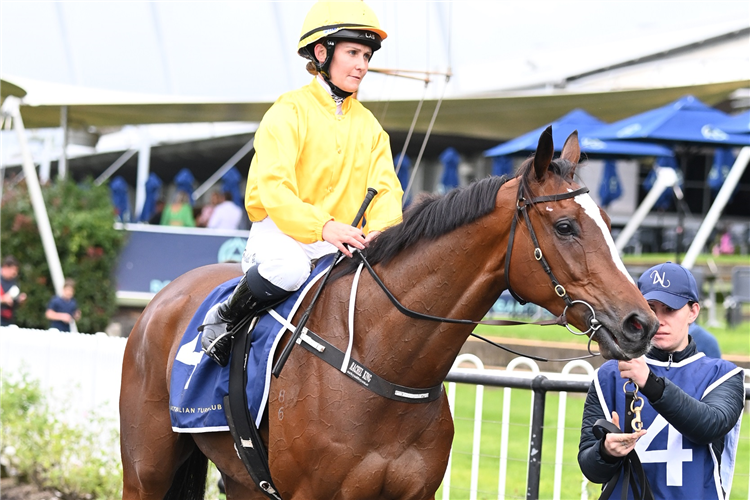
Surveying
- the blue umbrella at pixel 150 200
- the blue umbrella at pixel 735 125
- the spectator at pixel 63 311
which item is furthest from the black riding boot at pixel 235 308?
the blue umbrella at pixel 150 200

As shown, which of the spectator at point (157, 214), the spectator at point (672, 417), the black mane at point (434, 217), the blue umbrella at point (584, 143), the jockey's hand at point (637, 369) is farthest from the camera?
the spectator at point (157, 214)

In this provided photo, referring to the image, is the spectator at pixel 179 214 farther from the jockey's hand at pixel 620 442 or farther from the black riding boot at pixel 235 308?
the jockey's hand at pixel 620 442

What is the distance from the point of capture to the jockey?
3043mm

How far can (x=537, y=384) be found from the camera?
4016 millimetres

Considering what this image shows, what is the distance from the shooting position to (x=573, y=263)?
256cm

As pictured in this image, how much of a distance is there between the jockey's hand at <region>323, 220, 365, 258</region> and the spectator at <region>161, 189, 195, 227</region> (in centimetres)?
992

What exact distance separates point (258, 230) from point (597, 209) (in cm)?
132

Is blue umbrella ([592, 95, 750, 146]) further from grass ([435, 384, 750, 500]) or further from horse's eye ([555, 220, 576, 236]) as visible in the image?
horse's eye ([555, 220, 576, 236])

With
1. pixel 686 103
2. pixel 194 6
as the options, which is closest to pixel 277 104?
pixel 194 6

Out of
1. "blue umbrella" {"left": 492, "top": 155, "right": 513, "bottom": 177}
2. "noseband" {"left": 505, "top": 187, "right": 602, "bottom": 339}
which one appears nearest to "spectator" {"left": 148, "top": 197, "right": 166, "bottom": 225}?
"blue umbrella" {"left": 492, "top": 155, "right": 513, "bottom": 177}

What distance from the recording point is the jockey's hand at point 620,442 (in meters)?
2.57

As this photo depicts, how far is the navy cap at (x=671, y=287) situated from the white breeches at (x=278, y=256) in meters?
1.19

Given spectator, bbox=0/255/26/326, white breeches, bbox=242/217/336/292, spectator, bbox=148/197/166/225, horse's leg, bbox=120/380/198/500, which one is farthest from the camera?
spectator, bbox=148/197/166/225

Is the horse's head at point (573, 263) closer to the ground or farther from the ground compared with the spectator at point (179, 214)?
farther from the ground
